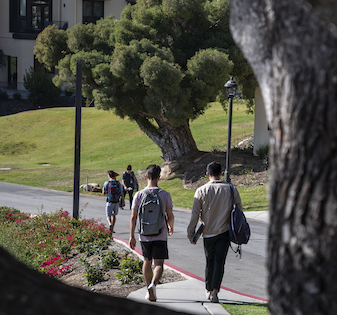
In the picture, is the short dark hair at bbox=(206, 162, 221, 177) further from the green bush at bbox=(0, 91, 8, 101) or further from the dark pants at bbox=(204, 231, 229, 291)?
the green bush at bbox=(0, 91, 8, 101)

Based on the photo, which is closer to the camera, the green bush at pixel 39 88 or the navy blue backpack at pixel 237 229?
the navy blue backpack at pixel 237 229

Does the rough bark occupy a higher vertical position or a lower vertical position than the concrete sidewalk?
higher

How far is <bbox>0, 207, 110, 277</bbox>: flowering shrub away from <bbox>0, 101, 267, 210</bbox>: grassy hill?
9.96 m

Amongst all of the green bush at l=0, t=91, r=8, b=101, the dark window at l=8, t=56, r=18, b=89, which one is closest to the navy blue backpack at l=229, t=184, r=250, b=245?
the green bush at l=0, t=91, r=8, b=101

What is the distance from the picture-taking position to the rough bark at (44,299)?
5.25 ft

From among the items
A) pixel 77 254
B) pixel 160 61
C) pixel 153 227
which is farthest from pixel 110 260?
pixel 160 61

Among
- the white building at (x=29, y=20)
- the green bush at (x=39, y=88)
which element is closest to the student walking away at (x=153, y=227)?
the green bush at (x=39, y=88)

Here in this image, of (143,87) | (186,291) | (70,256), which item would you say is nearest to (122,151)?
(143,87)

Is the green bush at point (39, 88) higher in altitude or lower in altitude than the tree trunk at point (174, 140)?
higher

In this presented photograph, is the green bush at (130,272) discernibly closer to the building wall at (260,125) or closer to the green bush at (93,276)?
the green bush at (93,276)

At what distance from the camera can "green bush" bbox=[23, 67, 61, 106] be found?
1944 inches

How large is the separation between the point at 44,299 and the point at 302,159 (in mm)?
1195

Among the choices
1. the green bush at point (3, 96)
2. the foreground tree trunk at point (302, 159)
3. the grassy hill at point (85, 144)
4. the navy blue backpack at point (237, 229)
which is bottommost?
the grassy hill at point (85, 144)

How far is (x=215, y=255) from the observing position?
5848 mm
